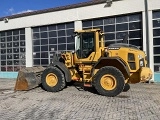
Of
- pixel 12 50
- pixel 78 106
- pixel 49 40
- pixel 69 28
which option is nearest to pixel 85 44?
pixel 78 106

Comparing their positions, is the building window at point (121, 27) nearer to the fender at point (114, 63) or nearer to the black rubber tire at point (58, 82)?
the fender at point (114, 63)

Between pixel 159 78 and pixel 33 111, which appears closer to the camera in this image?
pixel 33 111

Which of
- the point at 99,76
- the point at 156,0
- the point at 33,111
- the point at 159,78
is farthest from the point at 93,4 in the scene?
Result: the point at 33,111

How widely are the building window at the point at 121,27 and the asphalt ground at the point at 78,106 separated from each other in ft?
19.1

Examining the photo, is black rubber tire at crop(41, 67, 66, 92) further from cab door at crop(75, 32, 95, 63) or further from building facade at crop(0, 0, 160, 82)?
building facade at crop(0, 0, 160, 82)

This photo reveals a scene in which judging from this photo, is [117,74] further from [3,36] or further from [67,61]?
[3,36]

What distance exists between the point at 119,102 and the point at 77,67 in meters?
3.52

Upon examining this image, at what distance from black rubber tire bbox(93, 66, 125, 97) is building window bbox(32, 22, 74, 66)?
8.23 metres

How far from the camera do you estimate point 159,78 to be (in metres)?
16.0

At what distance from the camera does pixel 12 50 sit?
23156 mm

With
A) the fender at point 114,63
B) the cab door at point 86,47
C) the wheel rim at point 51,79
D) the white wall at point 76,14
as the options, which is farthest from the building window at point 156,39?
the wheel rim at point 51,79

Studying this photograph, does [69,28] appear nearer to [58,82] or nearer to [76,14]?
[76,14]

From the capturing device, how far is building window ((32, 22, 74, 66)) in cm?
1972

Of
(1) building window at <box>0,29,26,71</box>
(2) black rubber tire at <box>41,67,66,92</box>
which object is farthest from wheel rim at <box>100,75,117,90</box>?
(1) building window at <box>0,29,26,71</box>
